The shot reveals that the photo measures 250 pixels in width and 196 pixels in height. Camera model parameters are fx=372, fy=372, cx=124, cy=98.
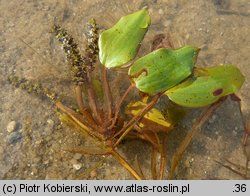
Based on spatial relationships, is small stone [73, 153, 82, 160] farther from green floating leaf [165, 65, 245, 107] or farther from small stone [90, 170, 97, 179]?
green floating leaf [165, 65, 245, 107]

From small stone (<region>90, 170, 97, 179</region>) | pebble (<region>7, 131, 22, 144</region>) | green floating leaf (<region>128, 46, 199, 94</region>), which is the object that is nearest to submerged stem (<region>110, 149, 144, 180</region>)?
small stone (<region>90, 170, 97, 179</region>)

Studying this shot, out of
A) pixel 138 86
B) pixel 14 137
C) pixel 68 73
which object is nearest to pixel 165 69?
pixel 138 86

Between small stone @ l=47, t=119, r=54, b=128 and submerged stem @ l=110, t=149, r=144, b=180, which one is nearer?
submerged stem @ l=110, t=149, r=144, b=180

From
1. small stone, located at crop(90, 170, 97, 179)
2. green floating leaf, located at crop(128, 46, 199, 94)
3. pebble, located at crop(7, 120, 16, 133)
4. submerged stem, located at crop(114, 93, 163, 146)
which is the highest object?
green floating leaf, located at crop(128, 46, 199, 94)

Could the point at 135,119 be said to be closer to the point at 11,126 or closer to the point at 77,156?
the point at 77,156

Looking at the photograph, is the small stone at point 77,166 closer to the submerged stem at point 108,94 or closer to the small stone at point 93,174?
the small stone at point 93,174

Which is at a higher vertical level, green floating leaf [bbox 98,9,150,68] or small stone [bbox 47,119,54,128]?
green floating leaf [bbox 98,9,150,68]

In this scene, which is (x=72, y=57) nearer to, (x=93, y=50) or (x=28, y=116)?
(x=93, y=50)
